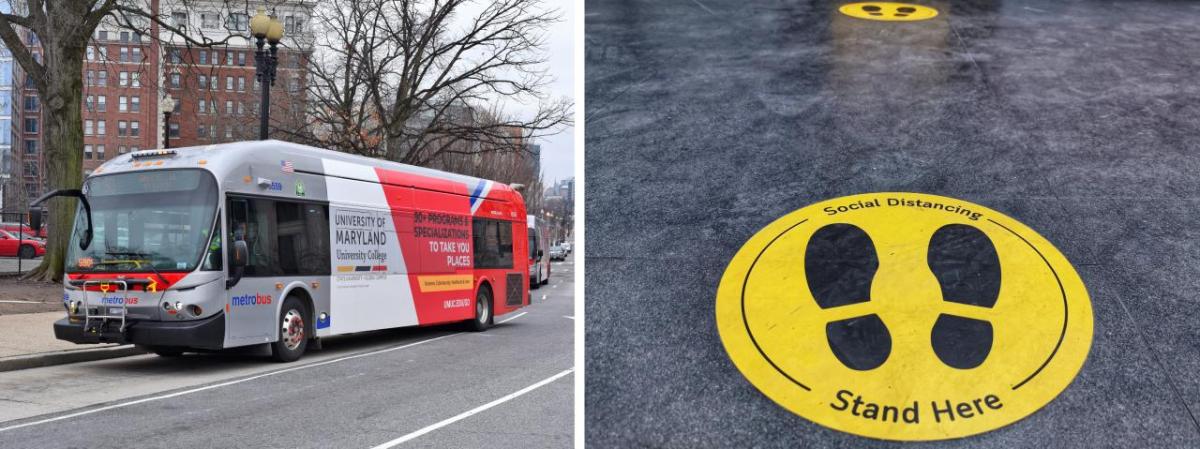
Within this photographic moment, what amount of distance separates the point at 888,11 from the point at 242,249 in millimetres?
7856

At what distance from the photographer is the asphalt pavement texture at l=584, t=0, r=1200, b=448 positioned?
15.3ft

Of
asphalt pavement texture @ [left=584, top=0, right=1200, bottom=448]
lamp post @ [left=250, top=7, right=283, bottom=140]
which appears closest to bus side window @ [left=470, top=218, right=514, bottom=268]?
lamp post @ [left=250, top=7, right=283, bottom=140]

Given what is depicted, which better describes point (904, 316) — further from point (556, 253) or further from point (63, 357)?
point (556, 253)

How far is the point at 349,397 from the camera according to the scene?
954 centimetres

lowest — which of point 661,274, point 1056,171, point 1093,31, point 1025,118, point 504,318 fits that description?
point 504,318

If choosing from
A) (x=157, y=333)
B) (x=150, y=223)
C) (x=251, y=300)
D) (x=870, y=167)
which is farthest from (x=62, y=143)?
(x=870, y=167)

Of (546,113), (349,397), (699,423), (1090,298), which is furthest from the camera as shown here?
(546,113)

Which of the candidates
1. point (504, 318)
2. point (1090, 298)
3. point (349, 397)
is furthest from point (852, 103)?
point (504, 318)

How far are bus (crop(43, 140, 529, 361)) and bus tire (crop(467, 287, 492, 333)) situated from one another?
2085 mm

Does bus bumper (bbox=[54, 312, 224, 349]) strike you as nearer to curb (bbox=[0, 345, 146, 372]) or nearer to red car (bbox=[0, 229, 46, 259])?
curb (bbox=[0, 345, 146, 372])

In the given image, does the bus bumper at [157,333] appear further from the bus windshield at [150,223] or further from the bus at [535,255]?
the bus at [535,255]

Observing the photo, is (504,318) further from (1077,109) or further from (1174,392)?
(1174,392)

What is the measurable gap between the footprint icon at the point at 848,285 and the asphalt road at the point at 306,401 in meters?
2.63

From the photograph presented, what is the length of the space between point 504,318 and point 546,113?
912 centimetres
